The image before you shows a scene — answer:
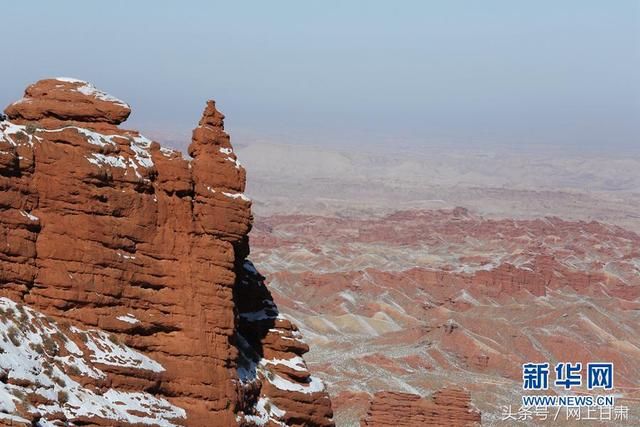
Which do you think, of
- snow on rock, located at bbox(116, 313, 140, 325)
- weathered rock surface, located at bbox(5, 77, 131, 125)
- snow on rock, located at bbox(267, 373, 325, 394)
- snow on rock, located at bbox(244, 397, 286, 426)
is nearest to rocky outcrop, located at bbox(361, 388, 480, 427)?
snow on rock, located at bbox(267, 373, 325, 394)

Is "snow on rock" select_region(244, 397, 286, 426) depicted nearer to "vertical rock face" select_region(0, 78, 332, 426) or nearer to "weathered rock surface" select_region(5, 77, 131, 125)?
"vertical rock face" select_region(0, 78, 332, 426)

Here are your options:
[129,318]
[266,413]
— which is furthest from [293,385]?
[129,318]

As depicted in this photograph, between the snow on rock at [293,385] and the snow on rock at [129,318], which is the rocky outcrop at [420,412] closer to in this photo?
the snow on rock at [293,385]

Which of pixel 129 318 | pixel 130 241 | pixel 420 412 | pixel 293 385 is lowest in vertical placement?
pixel 420 412

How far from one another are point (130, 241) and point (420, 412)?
23.7 metres

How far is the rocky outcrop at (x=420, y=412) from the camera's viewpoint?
160 feet

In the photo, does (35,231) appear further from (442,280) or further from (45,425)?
(442,280)

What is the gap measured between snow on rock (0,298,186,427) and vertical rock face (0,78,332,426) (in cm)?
15

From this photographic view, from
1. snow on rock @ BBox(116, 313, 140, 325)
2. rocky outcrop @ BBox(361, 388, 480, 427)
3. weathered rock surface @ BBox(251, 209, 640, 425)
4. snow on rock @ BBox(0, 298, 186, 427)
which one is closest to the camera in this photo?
snow on rock @ BBox(0, 298, 186, 427)

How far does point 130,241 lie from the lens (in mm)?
27812

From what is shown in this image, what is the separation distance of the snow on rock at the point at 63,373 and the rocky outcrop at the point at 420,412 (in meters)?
22.2

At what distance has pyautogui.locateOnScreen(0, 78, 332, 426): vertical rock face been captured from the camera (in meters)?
26.2

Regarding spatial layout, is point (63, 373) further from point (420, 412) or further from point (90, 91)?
point (420, 412)

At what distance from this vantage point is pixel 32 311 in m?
25.8
